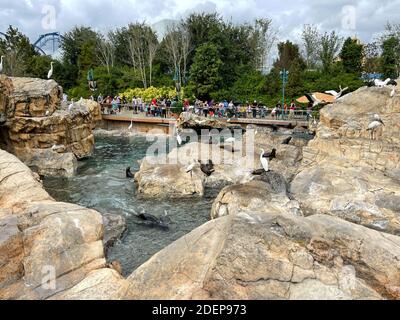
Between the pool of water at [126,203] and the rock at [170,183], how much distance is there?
35cm

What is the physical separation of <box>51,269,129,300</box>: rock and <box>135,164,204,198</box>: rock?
7.60 metres

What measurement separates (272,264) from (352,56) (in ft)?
104

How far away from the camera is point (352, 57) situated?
3269 cm

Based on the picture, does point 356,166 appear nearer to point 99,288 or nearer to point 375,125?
point 375,125

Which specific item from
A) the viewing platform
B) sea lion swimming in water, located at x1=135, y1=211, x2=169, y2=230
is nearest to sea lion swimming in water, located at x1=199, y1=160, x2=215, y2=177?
sea lion swimming in water, located at x1=135, y1=211, x2=169, y2=230

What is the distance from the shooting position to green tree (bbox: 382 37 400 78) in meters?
31.0

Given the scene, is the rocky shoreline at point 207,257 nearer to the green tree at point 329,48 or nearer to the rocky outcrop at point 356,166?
the rocky outcrop at point 356,166

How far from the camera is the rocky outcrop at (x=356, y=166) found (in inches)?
409

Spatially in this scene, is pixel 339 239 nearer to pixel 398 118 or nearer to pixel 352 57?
pixel 398 118

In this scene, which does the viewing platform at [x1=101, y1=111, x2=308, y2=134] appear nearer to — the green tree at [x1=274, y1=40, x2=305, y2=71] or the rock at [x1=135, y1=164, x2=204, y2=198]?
the green tree at [x1=274, y1=40, x2=305, y2=71]

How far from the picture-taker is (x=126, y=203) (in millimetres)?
12852

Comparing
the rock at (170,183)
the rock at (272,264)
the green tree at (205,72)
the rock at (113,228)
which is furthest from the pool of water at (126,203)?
the green tree at (205,72)
